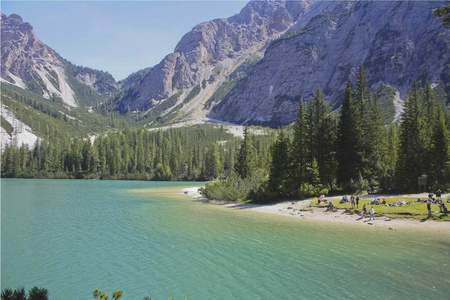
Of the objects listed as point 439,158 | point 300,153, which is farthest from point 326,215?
point 439,158

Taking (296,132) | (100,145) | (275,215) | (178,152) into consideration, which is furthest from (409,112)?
(100,145)

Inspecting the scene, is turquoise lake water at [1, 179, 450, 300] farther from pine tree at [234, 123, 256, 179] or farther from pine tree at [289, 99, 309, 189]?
pine tree at [234, 123, 256, 179]

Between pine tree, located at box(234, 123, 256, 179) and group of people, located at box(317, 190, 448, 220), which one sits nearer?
group of people, located at box(317, 190, 448, 220)

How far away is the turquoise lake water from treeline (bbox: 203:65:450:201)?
2108 cm

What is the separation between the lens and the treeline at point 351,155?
5231 centimetres

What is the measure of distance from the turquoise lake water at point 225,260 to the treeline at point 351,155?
21078mm

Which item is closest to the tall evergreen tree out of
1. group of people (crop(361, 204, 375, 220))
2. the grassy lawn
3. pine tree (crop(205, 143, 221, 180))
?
the grassy lawn

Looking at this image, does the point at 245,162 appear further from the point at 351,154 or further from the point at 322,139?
the point at 351,154

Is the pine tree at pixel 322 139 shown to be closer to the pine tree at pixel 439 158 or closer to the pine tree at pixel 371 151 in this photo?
the pine tree at pixel 371 151

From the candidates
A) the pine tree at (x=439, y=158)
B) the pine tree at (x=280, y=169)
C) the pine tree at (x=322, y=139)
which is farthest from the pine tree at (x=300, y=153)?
the pine tree at (x=439, y=158)

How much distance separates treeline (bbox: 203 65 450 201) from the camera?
5231 centimetres

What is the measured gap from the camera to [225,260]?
23016mm

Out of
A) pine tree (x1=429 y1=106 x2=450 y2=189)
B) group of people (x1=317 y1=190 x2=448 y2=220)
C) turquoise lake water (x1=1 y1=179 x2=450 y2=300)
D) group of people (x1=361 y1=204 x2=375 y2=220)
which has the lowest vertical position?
turquoise lake water (x1=1 y1=179 x2=450 y2=300)

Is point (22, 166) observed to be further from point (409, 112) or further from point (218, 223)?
point (409, 112)
